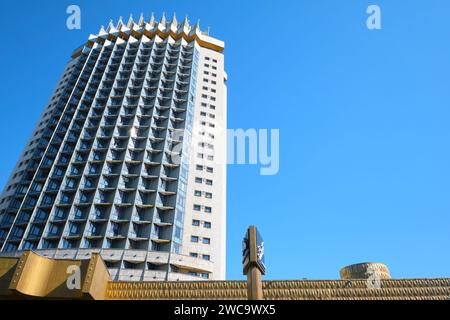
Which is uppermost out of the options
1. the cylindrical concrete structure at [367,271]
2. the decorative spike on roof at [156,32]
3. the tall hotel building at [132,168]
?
the decorative spike on roof at [156,32]

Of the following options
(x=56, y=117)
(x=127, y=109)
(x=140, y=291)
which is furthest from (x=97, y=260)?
(x=56, y=117)

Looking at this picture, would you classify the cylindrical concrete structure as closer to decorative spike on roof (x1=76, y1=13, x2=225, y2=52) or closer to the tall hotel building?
the tall hotel building

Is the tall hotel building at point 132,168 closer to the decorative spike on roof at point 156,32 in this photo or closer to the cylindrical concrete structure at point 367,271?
the decorative spike on roof at point 156,32

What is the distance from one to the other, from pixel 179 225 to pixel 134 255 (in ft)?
27.1

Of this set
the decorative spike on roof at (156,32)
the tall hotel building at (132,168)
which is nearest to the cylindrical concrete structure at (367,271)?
the tall hotel building at (132,168)

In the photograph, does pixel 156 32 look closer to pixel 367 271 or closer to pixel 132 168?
pixel 132 168

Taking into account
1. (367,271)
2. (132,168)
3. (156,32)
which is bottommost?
(367,271)

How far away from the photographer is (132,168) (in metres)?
55.9

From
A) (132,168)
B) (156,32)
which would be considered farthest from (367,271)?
(156,32)

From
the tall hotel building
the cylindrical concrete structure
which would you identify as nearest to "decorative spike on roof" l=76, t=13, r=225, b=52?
the tall hotel building

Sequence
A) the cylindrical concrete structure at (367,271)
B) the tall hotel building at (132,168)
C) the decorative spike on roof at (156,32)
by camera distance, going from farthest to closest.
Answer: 1. the decorative spike on roof at (156,32)
2. the tall hotel building at (132,168)
3. the cylindrical concrete structure at (367,271)

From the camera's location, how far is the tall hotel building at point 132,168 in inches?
1870

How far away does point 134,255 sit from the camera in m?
44.8

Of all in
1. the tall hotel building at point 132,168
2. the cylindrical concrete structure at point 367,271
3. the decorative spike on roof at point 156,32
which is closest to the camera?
the cylindrical concrete structure at point 367,271
